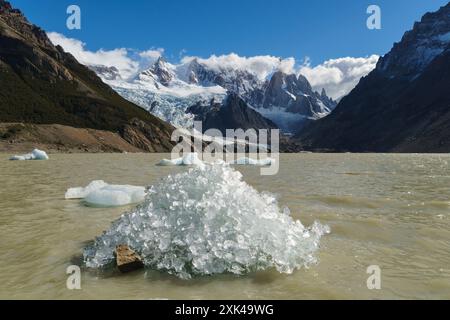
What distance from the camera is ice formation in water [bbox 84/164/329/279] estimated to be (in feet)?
27.3

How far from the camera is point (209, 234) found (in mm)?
8531

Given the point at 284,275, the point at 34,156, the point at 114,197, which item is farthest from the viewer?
the point at 34,156

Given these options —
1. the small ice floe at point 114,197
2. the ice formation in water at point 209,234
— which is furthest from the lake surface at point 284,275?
the small ice floe at point 114,197

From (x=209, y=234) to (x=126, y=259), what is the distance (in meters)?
1.80

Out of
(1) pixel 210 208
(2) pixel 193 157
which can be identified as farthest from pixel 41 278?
(2) pixel 193 157

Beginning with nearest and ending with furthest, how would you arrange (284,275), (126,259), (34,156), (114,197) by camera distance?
(284,275) → (126,259) → (114,197) → (34,156)

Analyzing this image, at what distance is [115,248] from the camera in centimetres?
898

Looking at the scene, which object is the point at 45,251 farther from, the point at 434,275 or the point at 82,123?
the point at 82,123

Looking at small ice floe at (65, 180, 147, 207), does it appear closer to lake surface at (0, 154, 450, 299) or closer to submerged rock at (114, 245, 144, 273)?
lake surface at (0, 154, 450, 299)

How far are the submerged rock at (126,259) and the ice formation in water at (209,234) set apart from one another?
0.21 metres

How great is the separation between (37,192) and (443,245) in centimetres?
1976

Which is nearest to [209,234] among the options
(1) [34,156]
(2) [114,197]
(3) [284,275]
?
(3) [284,275]

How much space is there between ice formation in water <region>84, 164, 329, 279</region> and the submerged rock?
0.21 m

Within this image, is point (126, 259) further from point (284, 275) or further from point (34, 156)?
point (34, 156)
